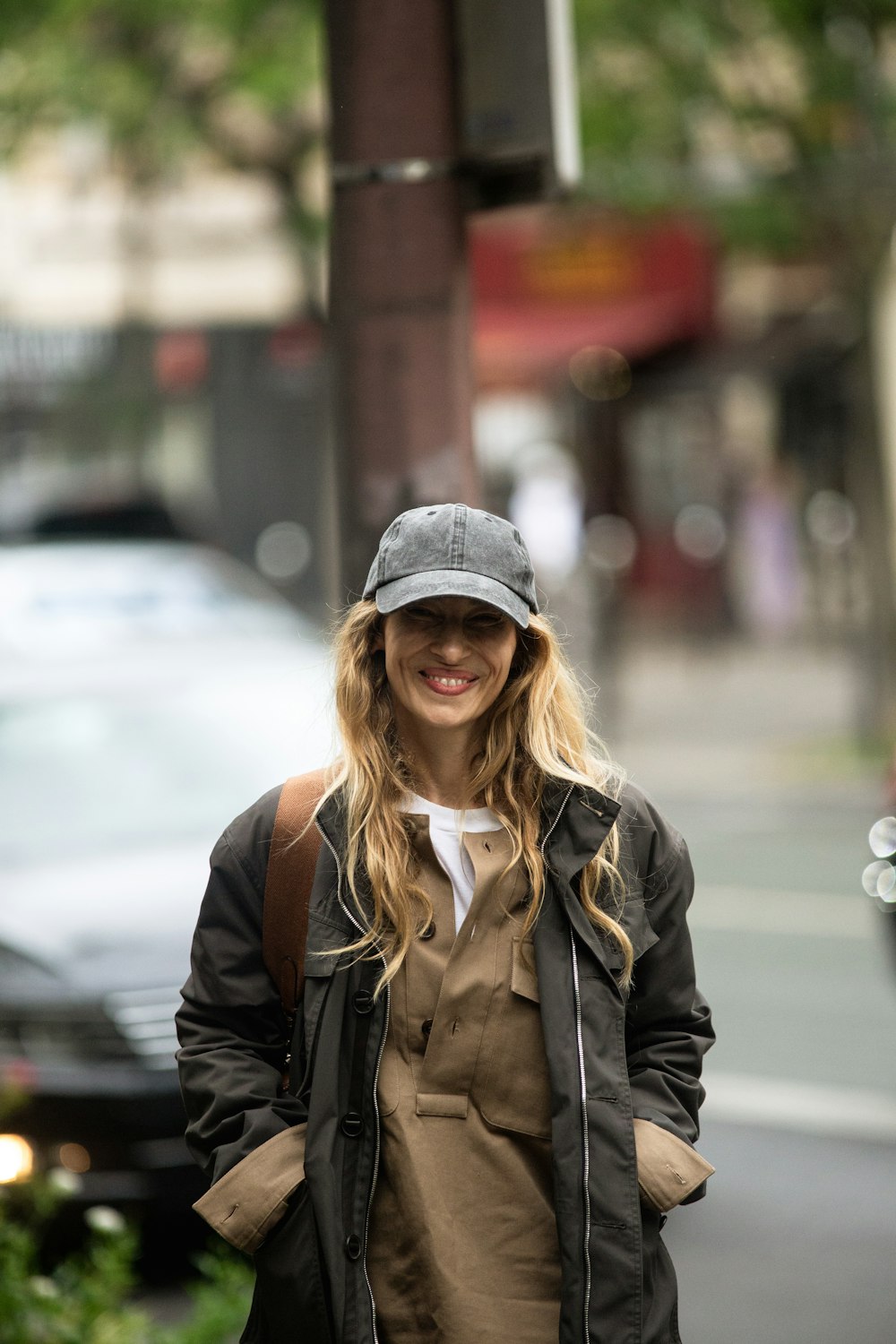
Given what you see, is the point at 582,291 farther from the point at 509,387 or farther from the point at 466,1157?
the point at 466,1157

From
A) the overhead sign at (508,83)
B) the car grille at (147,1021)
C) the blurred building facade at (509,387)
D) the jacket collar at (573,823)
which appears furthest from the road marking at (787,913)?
the blurred building facade at (509,387)

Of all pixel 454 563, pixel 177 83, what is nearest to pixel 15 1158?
pixel 454 563

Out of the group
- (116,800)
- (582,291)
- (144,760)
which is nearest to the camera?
(116,800)

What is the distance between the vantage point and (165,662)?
23.8 feet

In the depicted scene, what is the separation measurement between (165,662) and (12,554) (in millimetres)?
1383

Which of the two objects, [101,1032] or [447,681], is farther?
[101,1032]

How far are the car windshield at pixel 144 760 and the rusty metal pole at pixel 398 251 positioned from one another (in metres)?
2.24

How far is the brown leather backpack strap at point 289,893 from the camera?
8.99 feet

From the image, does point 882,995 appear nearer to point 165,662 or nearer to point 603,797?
point 165,662

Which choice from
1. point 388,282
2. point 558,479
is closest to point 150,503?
point 558,479

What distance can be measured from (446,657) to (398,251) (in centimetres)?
146

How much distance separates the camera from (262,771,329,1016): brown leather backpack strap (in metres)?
2.74

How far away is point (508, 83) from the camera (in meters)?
3.99

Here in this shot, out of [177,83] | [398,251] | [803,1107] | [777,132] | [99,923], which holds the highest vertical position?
[177,83]
